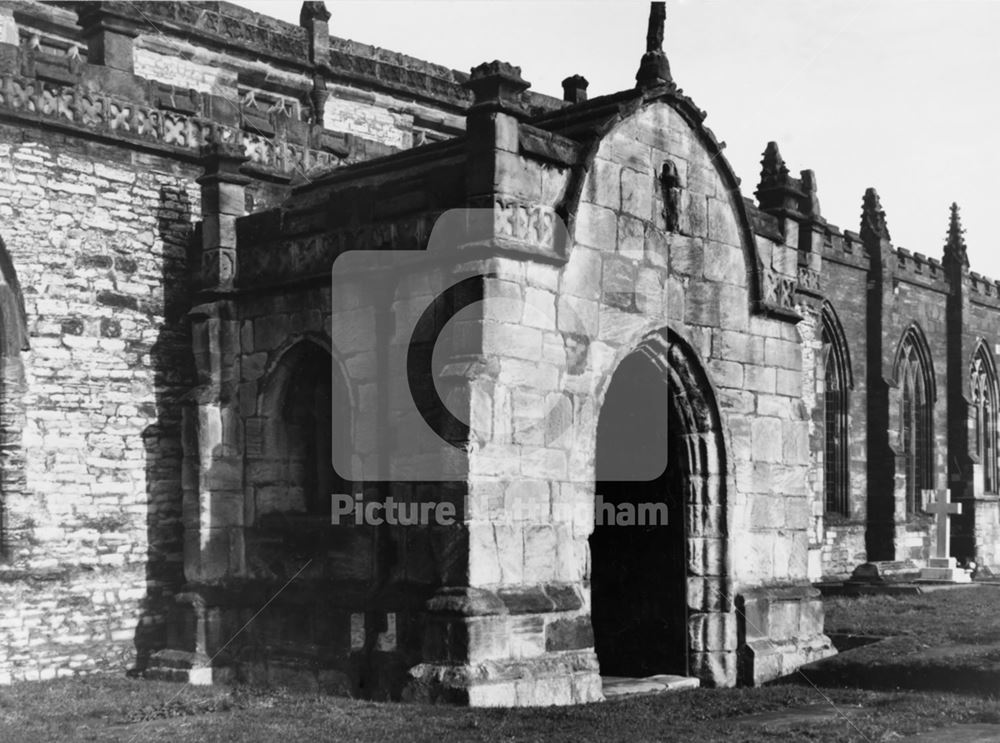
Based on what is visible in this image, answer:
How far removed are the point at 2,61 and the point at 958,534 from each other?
28.5 meters

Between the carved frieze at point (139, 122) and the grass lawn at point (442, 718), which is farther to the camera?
the carved frieze at point (139, 122)

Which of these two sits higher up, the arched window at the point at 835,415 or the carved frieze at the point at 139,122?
the carved frieze at the point at 139,122

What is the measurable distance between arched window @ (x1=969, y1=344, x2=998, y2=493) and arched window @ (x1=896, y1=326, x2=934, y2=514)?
2259 mm

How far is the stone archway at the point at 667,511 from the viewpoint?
13398 mm

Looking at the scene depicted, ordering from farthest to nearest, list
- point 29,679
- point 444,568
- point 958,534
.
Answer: point 958,534 → point 29,679 → point 444,568

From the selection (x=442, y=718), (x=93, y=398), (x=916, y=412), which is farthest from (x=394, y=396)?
(x=916, y=412)

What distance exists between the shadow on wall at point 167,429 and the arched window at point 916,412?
23.6 meters

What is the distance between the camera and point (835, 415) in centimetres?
3191

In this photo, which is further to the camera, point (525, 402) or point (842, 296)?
point (842, 296)

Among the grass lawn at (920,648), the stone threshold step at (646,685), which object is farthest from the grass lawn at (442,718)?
the grass lawn at (920,648)

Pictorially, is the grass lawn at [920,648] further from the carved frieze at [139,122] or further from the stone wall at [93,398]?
the carved frieze at [139,122]

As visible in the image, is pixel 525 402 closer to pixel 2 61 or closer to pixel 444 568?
pixel 444 568

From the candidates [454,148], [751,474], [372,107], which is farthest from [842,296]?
[454,148]

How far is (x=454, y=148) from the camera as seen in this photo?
1268 cm
